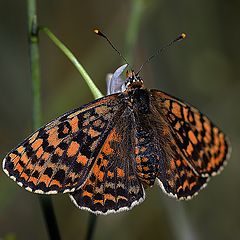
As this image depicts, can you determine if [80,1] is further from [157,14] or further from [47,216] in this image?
[47,216]

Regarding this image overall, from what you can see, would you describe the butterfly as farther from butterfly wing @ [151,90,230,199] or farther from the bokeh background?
the bokeh background

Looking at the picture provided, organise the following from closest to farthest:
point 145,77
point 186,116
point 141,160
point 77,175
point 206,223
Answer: point 77,175 → point 141,160 → point 186,116 → point 145,77 → point 206,223

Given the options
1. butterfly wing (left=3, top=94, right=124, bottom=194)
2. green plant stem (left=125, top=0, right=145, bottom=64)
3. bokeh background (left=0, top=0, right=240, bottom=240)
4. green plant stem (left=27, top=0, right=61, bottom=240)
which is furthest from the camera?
bokeh background (left=0, top=0, right=240, bottom=240)

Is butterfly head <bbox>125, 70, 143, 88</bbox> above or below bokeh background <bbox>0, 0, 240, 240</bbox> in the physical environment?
below

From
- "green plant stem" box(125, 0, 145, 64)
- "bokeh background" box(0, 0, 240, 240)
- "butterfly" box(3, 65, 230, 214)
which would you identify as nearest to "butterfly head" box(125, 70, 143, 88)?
"butterfly" box(3, 65, 230, 214)

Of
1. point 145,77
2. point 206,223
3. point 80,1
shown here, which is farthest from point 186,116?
point 80,1

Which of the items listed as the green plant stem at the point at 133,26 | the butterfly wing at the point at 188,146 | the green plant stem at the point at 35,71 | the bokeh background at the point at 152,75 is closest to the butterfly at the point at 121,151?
the butterfly wing at the point at 188,146
